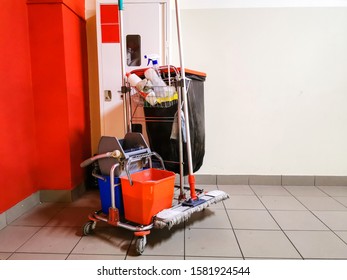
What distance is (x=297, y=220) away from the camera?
1909 mm

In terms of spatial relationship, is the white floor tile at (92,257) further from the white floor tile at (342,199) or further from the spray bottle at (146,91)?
the white floor tile at (342,199)

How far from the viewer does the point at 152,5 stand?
2.32 m

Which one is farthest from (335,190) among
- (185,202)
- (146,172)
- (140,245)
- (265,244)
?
(140,245)

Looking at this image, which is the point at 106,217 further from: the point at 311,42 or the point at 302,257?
the point at 311,42

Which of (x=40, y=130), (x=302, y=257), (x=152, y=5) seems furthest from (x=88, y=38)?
(x=302, y=257)

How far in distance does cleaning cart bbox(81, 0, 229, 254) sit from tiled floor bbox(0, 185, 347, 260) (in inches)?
5.4

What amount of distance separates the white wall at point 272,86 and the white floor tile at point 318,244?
106 centimetres

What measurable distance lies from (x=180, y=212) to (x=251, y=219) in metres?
0.65

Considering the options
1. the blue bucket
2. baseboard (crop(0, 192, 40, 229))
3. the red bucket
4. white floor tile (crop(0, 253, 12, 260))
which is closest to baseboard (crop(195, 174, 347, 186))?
the red bucket

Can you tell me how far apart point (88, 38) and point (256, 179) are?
2232 mm

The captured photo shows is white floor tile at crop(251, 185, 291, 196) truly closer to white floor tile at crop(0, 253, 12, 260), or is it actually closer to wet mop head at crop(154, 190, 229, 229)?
wet mop head at crop(154, 190, 229, 229)

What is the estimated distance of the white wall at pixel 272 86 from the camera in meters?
2.53

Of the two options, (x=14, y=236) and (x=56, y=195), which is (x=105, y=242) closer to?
(x=14, y=236)
